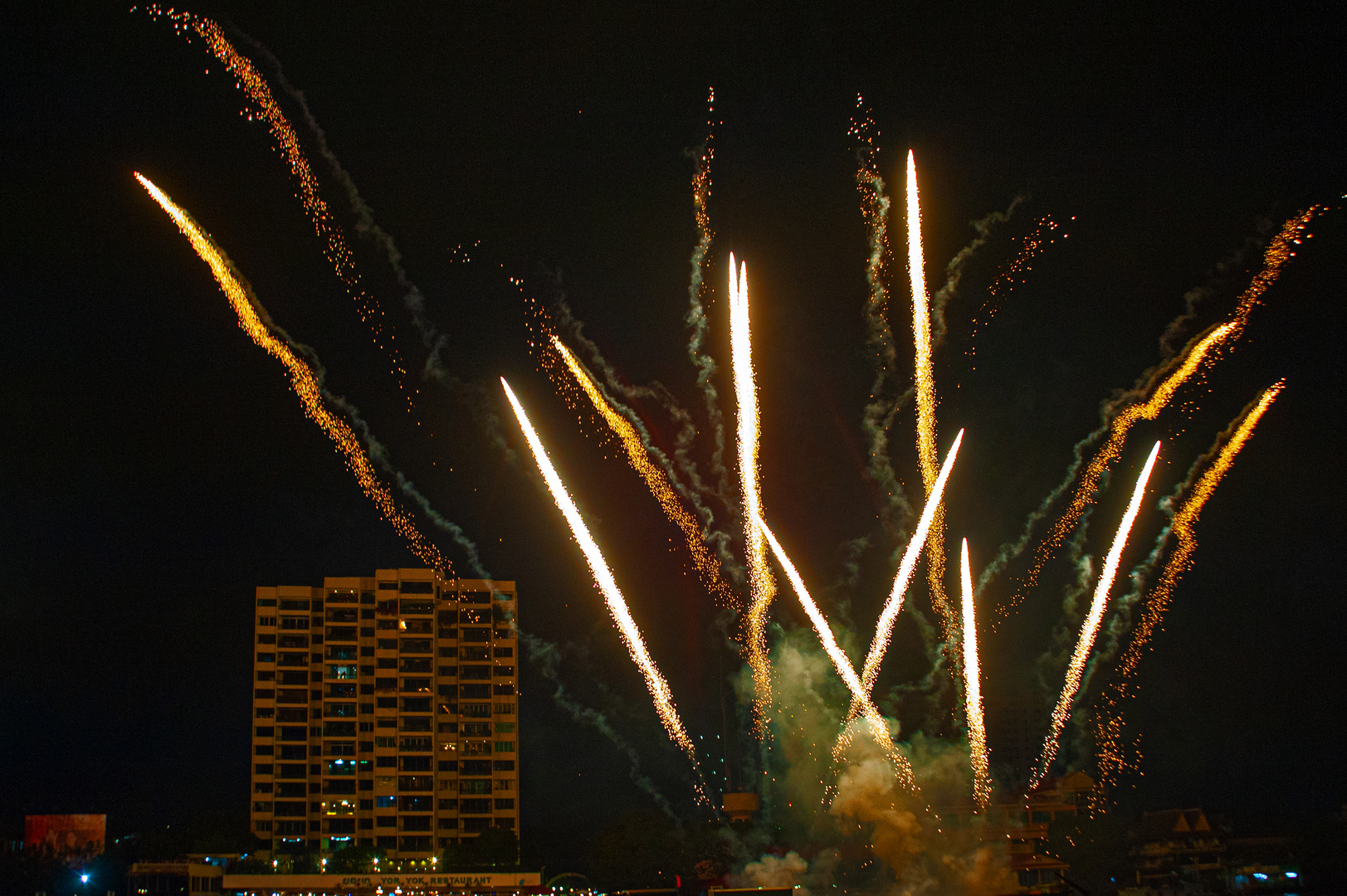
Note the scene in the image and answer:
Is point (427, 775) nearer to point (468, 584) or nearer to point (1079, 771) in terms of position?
point (468, 584)

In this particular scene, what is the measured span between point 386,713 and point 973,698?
35.4 meters

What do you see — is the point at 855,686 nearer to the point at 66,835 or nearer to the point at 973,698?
the point at 973,698

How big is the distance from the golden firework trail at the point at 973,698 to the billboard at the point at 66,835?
39819 millimetres

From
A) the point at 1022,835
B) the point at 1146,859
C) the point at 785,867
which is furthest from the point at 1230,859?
the point at 785,867

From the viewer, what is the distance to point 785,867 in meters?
45.9

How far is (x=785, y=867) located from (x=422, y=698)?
25639 mm

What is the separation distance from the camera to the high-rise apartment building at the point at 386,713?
6262 cm

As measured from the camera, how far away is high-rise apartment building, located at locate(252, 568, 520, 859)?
62625 millimetres

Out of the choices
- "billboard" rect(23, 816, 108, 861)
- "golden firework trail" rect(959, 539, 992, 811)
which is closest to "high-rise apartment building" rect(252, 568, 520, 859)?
"billboard" rect(23, 816, 108, 861)

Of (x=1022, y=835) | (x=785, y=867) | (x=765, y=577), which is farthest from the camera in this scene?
(x=1022, y=835)

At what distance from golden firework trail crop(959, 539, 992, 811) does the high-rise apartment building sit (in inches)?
1044

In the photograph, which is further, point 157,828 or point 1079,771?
point 157,828

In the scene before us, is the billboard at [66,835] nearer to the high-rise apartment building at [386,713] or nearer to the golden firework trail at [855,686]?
the high-rise apartment building at [386,713]

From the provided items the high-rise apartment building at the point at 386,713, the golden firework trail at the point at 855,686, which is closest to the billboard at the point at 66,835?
the high-rise apartment building at the point at 386,713
